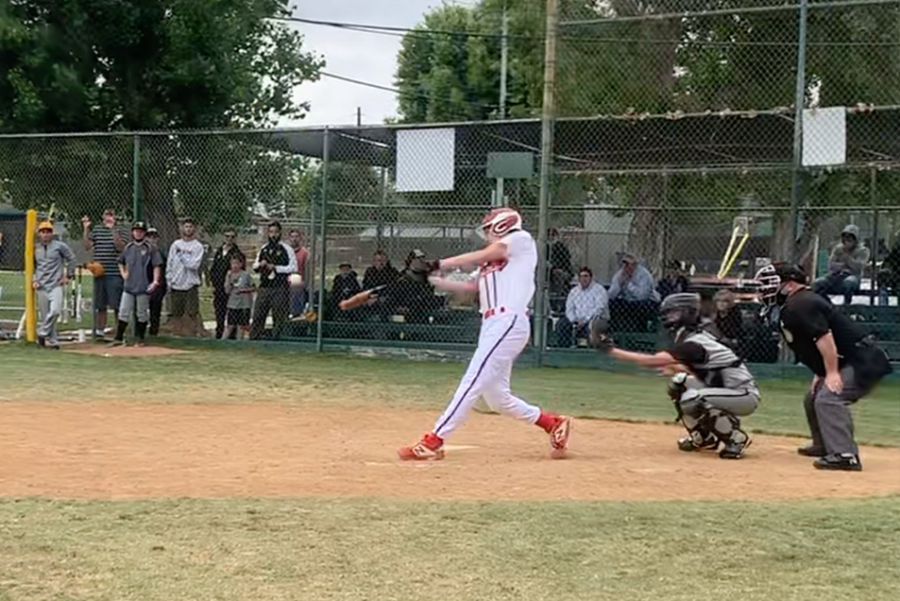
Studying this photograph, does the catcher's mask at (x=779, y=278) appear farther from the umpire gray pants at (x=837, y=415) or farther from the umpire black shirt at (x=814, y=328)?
the umpire gray pants at (x=837, y=415)

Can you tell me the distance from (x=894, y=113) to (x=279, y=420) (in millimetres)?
8880

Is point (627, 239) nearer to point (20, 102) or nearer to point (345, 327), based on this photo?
point (345, 327)

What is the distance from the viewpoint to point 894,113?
15.4m

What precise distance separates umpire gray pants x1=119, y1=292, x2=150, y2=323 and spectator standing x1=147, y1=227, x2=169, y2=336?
0.71 ft

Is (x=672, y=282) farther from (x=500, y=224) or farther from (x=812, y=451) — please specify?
(x=500, y=224)

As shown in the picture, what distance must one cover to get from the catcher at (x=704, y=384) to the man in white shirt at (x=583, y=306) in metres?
6.68

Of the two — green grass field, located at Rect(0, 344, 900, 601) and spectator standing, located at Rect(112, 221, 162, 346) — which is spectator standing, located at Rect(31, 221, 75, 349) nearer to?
spectator standing, located at Rect(112, 221, 162, 346)

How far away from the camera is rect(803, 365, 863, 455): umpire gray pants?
8758 millimetres

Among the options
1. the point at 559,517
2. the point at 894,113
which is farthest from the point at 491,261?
the point at 894,113

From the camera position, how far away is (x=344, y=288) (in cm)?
1786

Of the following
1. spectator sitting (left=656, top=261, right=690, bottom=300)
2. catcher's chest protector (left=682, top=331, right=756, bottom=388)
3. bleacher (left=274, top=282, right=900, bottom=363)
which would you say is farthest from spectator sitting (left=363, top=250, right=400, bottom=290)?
catcher's chest protector (left=682, top=331, right=756, bottom=388)

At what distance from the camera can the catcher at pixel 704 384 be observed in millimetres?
9234

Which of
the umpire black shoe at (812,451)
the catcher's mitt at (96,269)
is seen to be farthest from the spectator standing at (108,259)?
the umpire black shoe at (812,451)

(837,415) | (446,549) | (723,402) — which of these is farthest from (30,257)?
(446,549)
